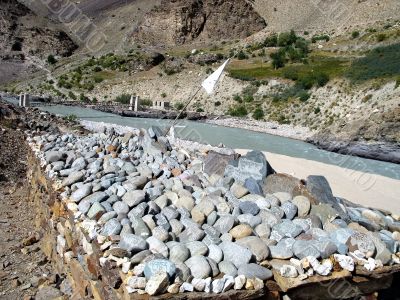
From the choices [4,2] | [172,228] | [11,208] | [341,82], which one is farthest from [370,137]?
[4,2]

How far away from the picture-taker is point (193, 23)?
68.6 meters

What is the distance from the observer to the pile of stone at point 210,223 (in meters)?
2.73

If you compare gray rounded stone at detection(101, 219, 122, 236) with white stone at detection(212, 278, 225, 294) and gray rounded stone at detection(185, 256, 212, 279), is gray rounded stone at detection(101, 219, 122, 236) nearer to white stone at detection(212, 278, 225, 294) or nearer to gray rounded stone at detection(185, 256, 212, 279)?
gray rounded stone at detection(185, 256, 212, 279)

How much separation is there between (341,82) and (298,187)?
79.0 ft

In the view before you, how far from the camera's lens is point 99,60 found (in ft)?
171

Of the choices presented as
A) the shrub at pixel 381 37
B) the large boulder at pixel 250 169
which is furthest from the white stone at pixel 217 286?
the shrub at pixel 381 37

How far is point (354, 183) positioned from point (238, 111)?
69.5ft

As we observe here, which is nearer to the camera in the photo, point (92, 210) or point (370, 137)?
point (92, 210)

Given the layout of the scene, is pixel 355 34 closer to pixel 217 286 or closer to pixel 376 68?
pixel 376 68

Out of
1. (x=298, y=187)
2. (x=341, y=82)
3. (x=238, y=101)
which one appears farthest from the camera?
(x=238, y=101)

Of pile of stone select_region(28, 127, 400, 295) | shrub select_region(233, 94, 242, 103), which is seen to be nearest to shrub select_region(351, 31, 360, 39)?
shrub select_region(233, 94, 242, 103)

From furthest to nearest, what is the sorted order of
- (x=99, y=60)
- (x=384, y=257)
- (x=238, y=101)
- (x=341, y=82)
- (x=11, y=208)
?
(x=99, y=60), (x=238, y=101), (x=341, y=82), (x=11, y=208), (x=384, y=257)

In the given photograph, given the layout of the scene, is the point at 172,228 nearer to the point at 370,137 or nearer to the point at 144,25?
the point at 370,137

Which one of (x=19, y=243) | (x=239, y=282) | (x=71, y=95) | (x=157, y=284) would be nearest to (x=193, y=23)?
(x=71, y=95)
